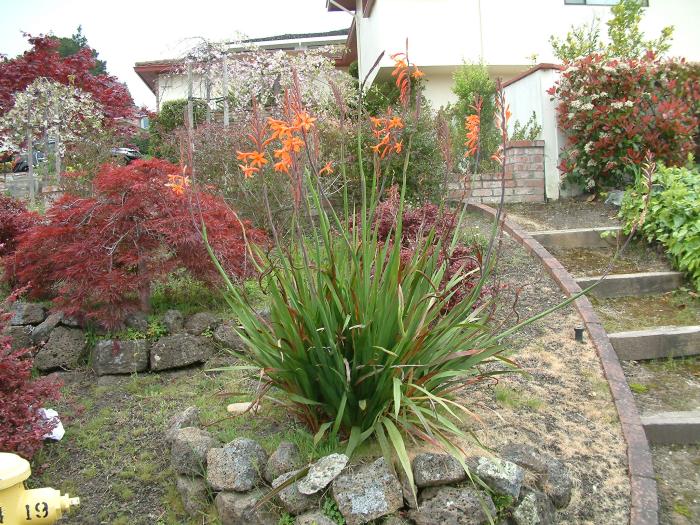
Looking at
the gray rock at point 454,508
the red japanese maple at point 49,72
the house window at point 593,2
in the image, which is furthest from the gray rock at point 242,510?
the house window at point 593,2

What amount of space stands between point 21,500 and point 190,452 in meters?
0.88

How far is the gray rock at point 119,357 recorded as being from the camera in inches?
171

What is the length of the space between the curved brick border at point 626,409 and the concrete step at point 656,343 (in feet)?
0.62

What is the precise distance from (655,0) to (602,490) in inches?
524

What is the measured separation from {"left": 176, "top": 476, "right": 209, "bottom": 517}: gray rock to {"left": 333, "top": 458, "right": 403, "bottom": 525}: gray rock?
0.76 meters

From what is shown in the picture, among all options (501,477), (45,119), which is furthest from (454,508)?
(45,119)

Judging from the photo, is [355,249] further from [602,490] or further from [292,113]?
[602,490]

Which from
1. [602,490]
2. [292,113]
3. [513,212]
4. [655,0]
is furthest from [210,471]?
[655,0]

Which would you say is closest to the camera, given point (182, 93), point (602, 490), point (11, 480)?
point (11, 480)

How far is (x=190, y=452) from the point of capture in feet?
10.1

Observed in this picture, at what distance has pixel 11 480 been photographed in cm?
226

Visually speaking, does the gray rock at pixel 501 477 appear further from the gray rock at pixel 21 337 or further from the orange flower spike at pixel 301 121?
the gray rock at pixel 21 337

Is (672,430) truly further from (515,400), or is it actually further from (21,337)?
(21,337)

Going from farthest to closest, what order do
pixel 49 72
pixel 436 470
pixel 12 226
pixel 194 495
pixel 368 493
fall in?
pixel 49 72 < pixel 12 226 < pixel 194 495 < pixel 436 470 < pixel 368 493
